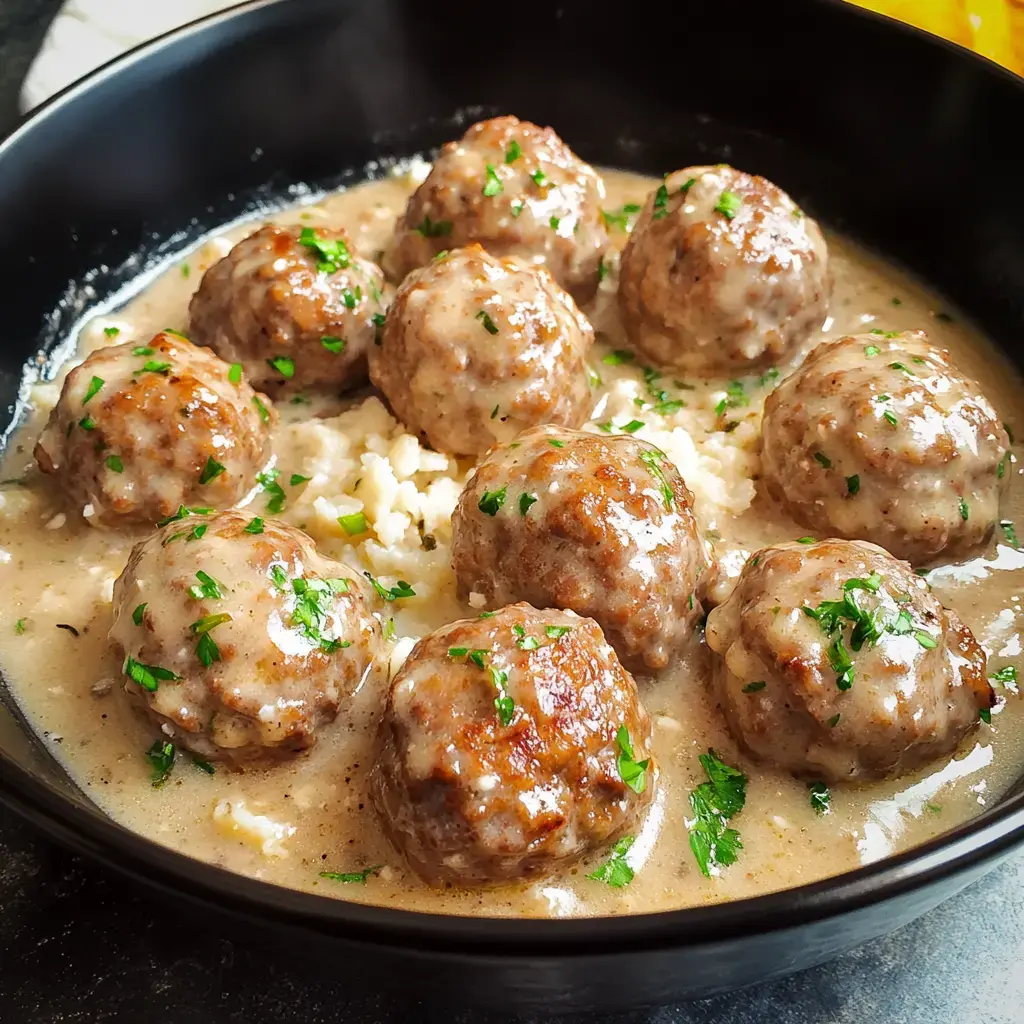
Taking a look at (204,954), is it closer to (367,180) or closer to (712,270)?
(712,270)

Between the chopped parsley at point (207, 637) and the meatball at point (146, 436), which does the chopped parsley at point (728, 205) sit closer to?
the meatball at point (146, 436)

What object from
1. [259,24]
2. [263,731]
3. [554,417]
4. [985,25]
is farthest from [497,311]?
[985,25]

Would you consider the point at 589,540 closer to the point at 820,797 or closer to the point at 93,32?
the point at 820,797

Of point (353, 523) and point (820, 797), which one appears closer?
point (820, 797)

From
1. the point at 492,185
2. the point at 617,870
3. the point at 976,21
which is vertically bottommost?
the point at 617,870

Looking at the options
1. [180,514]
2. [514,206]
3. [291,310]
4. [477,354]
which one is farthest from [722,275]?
[180,514]

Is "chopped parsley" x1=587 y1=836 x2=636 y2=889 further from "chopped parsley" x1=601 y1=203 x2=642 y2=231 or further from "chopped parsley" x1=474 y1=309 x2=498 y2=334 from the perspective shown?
"chopped parsley" x1=601 y1=203 x2=642 y2=231

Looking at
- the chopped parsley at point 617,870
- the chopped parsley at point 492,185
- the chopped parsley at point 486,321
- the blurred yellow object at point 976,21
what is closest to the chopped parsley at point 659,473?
the chopped parsley at point 486,321
